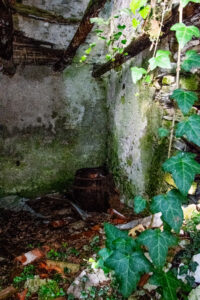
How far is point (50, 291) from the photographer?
2.05 metres

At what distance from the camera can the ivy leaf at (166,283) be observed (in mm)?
1380

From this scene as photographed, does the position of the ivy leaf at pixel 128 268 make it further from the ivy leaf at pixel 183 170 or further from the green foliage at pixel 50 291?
the green foliage at pixel 50 291

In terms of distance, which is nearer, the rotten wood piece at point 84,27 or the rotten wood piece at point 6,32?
the rotten wood piece at point 6,32

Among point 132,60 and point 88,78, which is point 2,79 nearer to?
point 88,78

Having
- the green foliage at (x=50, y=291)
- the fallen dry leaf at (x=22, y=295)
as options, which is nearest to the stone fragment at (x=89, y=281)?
the green foliage at (x=50, y=291)

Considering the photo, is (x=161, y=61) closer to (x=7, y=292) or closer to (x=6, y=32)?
(x=6, y=32)

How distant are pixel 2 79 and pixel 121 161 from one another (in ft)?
8.64

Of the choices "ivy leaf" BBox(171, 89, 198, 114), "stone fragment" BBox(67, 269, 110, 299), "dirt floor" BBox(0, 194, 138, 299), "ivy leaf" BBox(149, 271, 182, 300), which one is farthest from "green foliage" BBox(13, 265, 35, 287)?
"ivy leaf" BBox(171, 89, 198, 114)

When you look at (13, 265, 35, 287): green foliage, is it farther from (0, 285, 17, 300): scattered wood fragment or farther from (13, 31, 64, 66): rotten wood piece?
(13, 31, 64, 66): rotten wood piece

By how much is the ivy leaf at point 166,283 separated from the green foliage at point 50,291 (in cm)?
102

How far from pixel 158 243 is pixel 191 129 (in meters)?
0.76

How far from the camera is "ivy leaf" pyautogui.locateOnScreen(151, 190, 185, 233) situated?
136 cm

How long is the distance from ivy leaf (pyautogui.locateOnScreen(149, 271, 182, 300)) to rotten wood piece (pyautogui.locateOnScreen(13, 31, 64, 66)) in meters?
3.79

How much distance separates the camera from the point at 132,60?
3238mm
